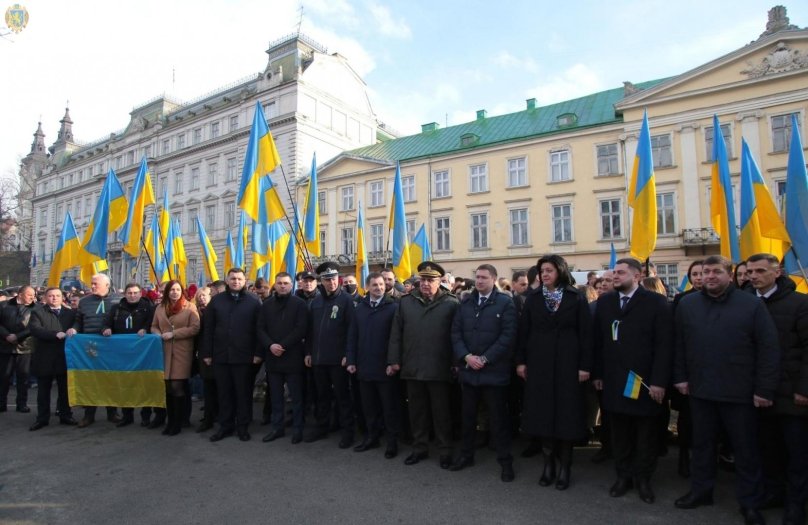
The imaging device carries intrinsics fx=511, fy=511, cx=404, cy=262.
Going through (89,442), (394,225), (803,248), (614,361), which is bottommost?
(89,442)

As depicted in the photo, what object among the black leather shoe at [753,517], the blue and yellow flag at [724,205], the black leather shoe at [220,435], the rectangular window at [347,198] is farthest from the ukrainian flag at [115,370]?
the rectangular window at [347,198]

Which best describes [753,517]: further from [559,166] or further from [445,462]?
[559,166]

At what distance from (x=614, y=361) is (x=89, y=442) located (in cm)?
627

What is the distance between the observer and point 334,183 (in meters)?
35.2

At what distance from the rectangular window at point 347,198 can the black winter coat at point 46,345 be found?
90.1 ft

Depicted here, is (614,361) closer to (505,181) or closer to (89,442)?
(89,442)

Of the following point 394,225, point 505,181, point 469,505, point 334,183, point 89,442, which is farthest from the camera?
point 334,183

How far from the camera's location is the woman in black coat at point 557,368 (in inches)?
186

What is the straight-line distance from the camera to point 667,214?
24453mm

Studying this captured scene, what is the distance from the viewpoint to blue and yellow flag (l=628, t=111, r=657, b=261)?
733cm

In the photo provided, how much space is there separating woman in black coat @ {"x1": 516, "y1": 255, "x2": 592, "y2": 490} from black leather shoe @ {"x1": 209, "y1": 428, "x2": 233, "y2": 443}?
3835 mm

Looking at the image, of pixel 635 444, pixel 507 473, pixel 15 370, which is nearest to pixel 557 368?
pixel 635 444

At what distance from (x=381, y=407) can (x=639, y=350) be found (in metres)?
3.10

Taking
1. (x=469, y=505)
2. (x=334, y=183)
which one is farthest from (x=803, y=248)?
(x=334, y=183)
